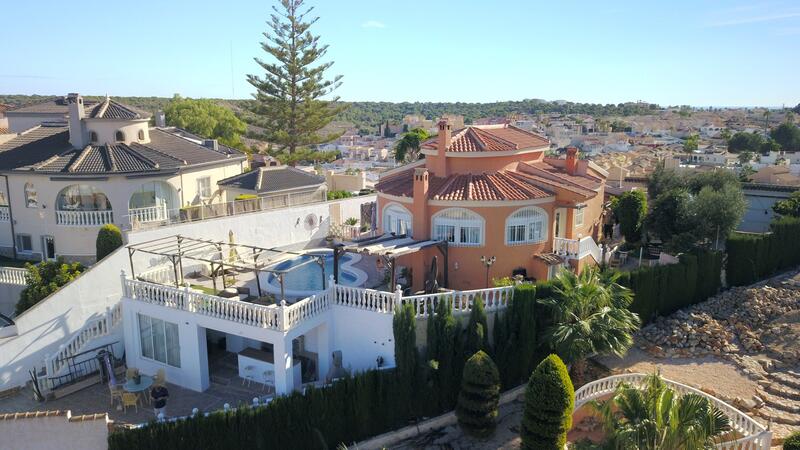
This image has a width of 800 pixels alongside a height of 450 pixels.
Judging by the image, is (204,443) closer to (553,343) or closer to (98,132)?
(553,343)

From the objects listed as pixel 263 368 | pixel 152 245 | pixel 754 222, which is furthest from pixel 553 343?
pixel 754 222

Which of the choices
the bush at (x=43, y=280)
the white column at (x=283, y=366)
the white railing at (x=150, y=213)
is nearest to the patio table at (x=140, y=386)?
the white column at (x=283, y=366)

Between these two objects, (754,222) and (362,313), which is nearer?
(362,313)

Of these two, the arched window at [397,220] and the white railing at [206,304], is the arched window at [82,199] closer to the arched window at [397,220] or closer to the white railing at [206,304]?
the white railing at [206,304]

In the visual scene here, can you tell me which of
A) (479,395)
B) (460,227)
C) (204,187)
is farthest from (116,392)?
(204,187)

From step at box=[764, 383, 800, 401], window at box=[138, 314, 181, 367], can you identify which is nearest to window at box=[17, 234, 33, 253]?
window at box=[138, 314, 181, 367]

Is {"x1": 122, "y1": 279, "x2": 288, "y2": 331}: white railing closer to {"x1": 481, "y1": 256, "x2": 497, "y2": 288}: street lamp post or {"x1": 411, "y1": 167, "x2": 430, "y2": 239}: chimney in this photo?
{"x1": 411, "y1": 167, "x2": 430, "y2": 239}: chimney

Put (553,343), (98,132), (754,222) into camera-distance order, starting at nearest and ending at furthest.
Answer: (553,343), (98,132), (754,222)

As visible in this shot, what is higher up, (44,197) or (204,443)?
(44,197)
